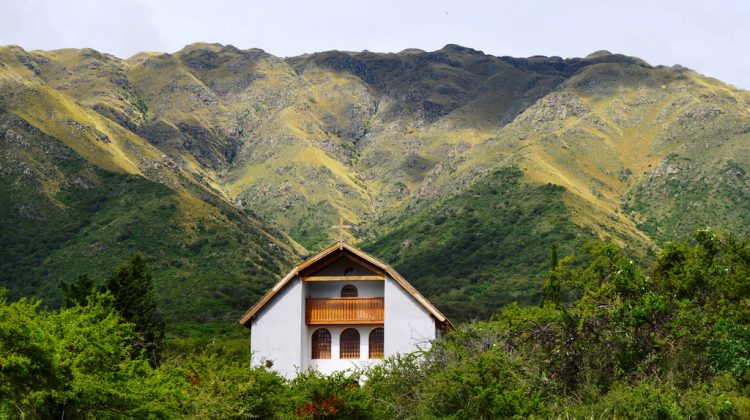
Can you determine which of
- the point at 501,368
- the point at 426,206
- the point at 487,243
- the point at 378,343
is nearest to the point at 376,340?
the point at 378,343

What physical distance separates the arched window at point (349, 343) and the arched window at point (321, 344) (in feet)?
1.97

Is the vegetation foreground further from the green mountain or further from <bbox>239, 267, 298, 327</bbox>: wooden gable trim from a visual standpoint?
the green mountain

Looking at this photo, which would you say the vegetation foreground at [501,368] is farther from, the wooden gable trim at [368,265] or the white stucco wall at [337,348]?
the white stucco wall at [337,348]

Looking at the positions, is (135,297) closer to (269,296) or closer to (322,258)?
(269,296)

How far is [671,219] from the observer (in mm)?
137625

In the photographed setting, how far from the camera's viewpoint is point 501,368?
25797 millimetres

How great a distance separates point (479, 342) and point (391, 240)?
418 feet

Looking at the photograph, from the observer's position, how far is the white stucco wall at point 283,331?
37.4m

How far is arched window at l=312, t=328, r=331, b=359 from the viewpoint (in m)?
38.9

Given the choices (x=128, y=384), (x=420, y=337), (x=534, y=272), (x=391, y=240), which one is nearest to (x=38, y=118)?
(x=391, y=240)

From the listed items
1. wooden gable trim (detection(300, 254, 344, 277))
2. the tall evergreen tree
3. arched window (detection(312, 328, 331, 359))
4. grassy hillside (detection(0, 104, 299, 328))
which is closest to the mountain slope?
grassy hillside (detection(0, 104, 299, 328))

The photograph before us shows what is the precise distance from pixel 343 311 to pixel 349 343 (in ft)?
5.38

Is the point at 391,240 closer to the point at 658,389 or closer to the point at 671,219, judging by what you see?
the point at 671,219

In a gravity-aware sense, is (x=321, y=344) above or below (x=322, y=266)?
below
